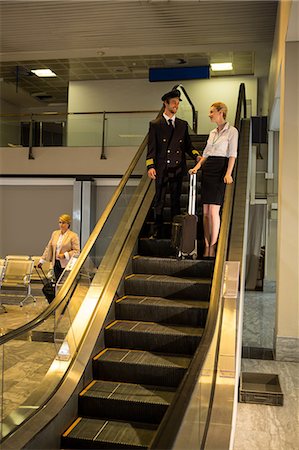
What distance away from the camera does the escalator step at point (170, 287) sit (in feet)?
16.7

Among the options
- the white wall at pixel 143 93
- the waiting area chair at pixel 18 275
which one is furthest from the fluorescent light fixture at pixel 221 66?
the waiting area chair at pixel 18 275

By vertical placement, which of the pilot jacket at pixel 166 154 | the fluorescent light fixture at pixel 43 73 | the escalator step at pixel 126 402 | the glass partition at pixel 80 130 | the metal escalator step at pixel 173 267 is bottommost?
the escalator step at pixel 126 402

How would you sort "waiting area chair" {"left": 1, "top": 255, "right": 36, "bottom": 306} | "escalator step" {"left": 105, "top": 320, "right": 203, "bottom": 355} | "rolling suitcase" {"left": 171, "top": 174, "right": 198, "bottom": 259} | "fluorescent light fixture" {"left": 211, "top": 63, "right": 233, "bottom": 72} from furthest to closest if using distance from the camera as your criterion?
"fluorescent light fixture" {"left": 211, "top": 63, "right": 233, "bottom": 72} < "waiting area chair" {"left": 1, "top": 255, "right": 36, "bottom": 306} < "rolling suitcase" {"left": 171, "top": 174, "right": 198, "bottom": 259} < "escalator step" {"left": 105, "top": 320, "right": 203, "bottom": 355}

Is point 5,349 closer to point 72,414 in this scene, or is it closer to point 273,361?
point 72,414

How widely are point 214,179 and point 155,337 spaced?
1.98m

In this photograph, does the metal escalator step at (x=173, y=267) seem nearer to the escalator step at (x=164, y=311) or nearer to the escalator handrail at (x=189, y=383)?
the escalator step at (x=164, y=311)

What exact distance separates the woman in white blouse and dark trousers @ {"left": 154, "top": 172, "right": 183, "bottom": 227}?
41 centimetres

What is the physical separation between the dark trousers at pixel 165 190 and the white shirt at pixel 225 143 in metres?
0.56

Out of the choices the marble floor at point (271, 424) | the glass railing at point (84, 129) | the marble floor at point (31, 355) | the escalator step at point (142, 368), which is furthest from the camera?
the glass railing at point (84, 129)

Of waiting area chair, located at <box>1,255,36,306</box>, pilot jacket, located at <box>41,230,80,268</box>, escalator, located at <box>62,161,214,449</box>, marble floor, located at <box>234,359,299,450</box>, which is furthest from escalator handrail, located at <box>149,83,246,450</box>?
waiting area chair, located at <box>1,255,36,306</box>

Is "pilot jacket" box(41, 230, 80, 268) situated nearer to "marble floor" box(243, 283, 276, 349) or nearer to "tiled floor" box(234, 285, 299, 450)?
"marble floor" box(243, 283, 276, 349)

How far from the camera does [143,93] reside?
54.0ft

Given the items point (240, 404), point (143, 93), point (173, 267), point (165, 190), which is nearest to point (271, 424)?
point (240, 404)

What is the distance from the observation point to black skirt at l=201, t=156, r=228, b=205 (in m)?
5.60
